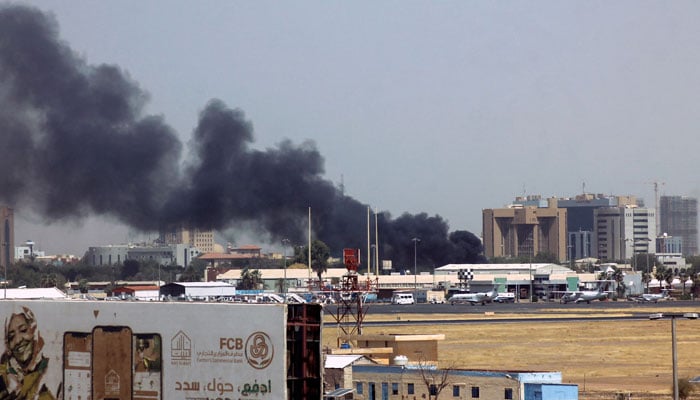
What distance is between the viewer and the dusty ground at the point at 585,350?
63.5 metres

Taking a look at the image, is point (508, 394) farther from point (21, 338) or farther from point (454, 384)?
point (21, 338)

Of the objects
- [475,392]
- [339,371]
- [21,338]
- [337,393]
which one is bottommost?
[475,392]

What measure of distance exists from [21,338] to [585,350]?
54437mm

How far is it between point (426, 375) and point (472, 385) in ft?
6.32

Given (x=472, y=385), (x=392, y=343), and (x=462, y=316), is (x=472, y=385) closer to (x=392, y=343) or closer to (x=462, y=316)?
(x=392, y=343)

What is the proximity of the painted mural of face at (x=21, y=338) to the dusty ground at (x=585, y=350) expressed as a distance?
28982 mm

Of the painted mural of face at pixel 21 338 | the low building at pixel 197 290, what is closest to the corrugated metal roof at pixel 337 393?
the painted mural of face at pixel 21 338

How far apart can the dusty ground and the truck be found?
28.1 meters

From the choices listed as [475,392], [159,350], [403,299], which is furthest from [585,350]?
[403,299]

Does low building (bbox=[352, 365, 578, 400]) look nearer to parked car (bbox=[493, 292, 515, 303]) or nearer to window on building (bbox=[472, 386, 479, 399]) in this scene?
window on building (bbox=[472, 386, 479, 399])

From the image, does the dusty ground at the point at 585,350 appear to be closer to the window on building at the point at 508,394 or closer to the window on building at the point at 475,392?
the window on building at the point at 475,392

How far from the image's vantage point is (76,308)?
32562 mm

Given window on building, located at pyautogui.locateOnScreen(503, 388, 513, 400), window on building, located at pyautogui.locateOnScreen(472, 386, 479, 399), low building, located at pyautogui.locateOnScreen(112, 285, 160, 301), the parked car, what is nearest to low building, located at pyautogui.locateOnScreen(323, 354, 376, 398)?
window on building, located at pyautogui.locateOnScreen(472, 386, 479, 399)

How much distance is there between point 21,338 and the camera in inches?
1313
